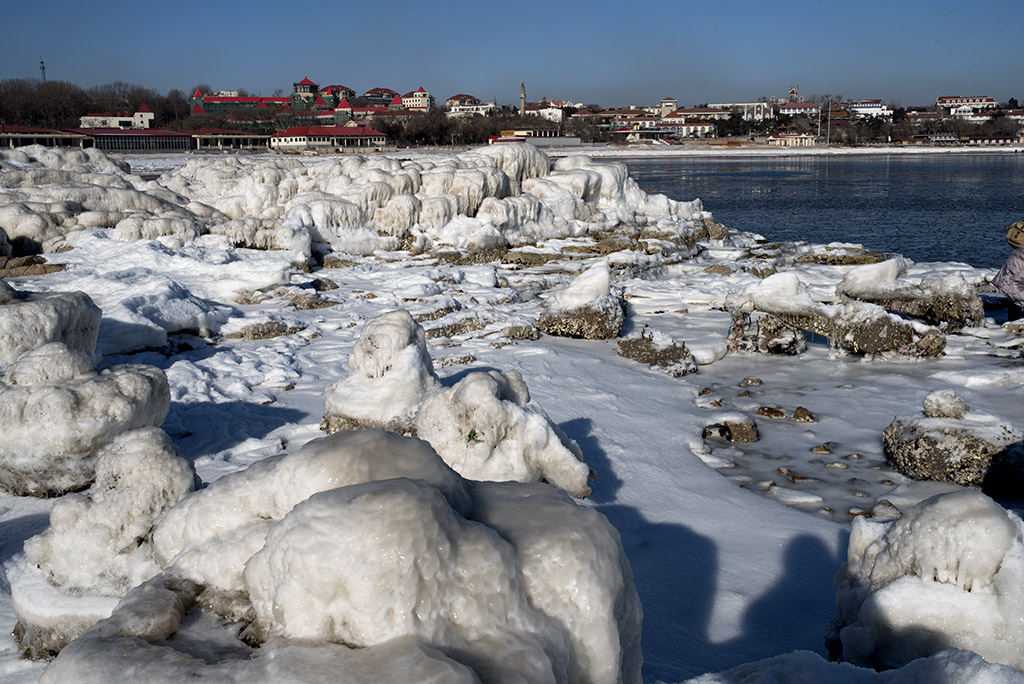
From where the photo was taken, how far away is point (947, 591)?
9.96 ft

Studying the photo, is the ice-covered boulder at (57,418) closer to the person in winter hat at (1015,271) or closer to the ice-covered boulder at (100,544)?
the ice-covered boulder at (100,544)

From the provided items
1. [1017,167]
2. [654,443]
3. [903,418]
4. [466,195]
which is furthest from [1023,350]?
[1017,167]

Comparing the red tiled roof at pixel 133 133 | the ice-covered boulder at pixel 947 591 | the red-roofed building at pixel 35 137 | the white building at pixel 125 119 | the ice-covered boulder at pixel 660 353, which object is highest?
the white building at pixel 125 119

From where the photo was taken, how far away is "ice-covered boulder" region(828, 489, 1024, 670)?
9.62 feet

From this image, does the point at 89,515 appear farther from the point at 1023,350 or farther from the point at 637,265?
the point at 637,265

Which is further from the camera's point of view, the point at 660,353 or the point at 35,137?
the point at 35,137

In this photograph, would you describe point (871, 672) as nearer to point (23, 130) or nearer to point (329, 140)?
point (23, 130)

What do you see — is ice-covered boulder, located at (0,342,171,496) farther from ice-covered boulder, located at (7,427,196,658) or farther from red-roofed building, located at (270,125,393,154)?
red-roofed building, located at (270,125,393,154)

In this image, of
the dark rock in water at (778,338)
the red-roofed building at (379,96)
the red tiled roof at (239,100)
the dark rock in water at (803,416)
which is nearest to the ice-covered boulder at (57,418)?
the dark rock in water at (803,416)

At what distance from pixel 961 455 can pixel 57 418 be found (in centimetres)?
606

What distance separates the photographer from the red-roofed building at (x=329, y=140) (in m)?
56.4

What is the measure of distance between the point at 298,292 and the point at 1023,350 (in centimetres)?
914

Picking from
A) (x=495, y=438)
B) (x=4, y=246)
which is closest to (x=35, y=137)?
(x=4, y=246)

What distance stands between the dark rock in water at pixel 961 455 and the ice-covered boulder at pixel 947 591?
2.73m
